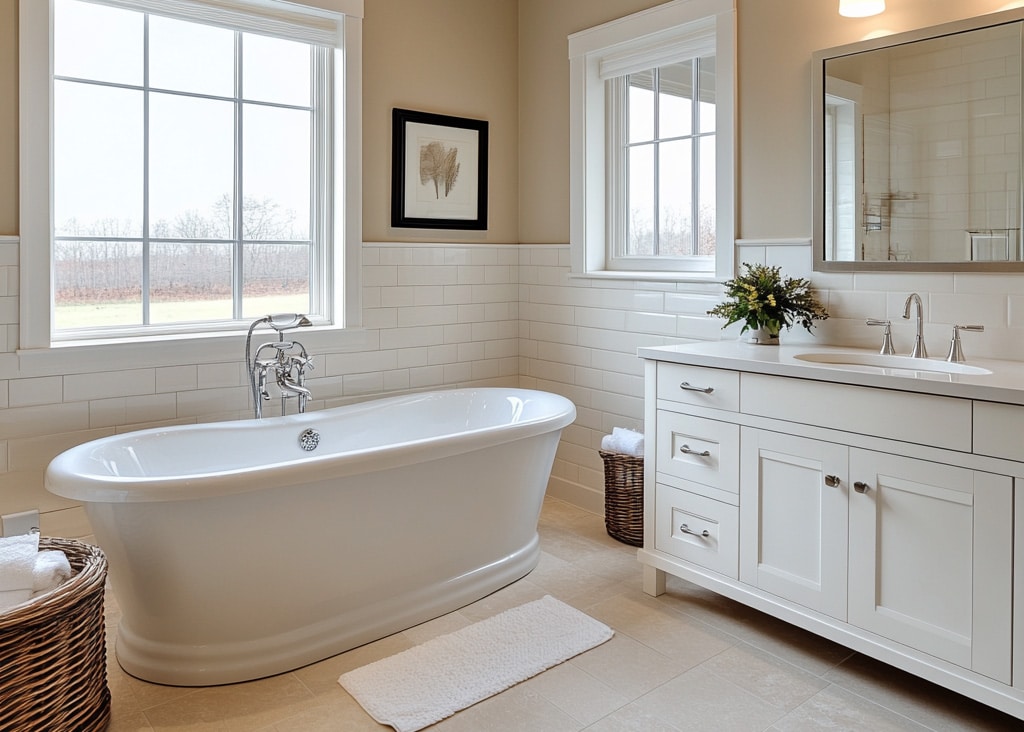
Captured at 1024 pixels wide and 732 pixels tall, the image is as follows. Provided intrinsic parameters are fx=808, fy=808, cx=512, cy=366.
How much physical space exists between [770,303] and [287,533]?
1891 millimetres

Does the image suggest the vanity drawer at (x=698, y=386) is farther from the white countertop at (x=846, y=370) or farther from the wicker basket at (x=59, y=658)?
the wicker basket at (x=59, y=658)

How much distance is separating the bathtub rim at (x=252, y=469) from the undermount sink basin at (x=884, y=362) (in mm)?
990

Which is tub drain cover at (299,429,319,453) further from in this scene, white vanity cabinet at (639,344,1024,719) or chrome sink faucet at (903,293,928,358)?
chrome sink faucet at (903,293,928,358)

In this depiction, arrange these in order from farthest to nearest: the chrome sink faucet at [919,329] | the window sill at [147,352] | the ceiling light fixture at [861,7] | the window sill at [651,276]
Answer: the window sill at [651,276]
the window sill at [147,352]
the ceiling light fixture at [861,7]
the chrome sink faucet at [919,329]

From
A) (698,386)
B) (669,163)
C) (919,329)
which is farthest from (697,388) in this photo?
(669,163)

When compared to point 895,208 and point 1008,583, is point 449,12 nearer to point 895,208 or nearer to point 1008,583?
point 895,208

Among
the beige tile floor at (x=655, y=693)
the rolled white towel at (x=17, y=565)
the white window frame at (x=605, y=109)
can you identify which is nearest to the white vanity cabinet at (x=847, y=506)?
the beige tile floor at (x=655, y=693)

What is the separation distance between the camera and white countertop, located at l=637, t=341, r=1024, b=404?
212 cm

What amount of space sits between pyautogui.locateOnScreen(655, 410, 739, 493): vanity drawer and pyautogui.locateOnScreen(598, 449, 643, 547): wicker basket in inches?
22.3

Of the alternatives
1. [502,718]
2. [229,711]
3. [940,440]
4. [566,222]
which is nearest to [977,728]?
[940,440]

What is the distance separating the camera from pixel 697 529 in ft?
9.48

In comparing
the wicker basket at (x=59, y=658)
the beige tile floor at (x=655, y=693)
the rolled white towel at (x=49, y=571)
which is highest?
the rolled white towel at (x=49, y=571)

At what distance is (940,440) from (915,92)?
4.24ft

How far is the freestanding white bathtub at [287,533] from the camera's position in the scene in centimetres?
233
